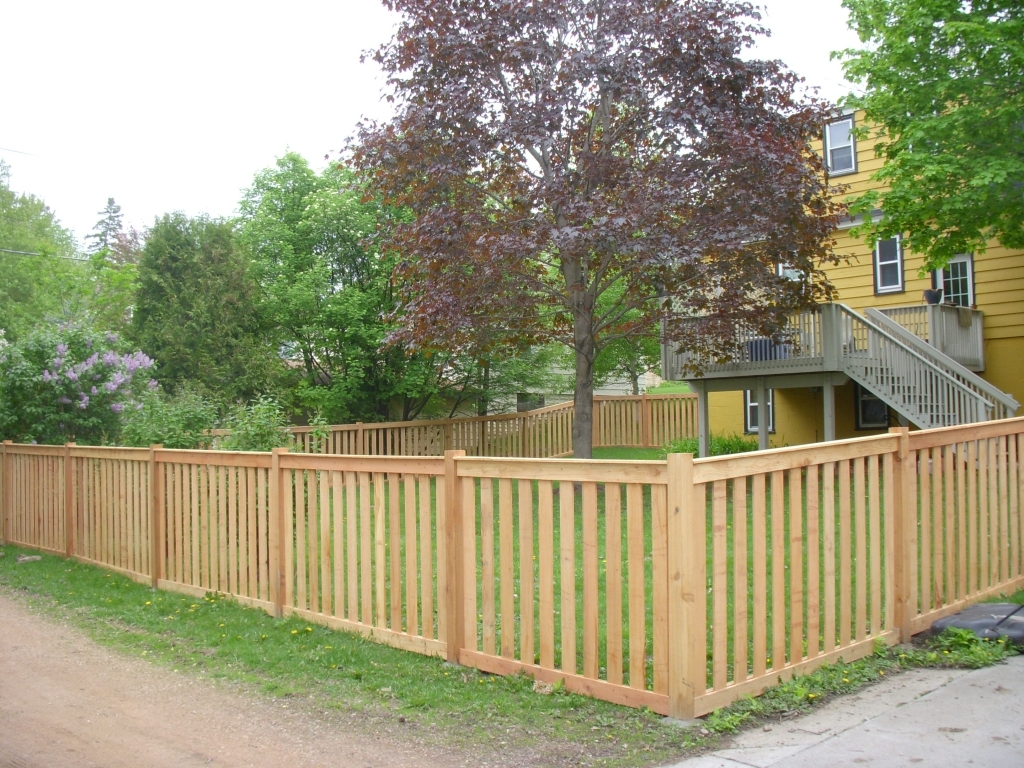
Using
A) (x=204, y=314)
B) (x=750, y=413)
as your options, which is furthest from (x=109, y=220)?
(x=750, y=413)

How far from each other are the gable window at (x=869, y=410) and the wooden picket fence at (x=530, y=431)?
4788 mm

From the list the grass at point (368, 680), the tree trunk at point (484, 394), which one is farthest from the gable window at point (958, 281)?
the grass at point (368, 680)

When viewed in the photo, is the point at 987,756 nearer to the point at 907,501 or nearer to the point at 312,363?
→ the point at 907,501

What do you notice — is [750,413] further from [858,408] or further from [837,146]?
[837,146]

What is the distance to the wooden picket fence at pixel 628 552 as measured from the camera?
4770mm

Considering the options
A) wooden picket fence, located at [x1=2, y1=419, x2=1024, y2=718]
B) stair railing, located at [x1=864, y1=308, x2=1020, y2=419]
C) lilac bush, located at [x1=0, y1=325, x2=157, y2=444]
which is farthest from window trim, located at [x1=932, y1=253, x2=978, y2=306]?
lilac bush, located at [x1=0, y1=325, x2=157, y2=444]

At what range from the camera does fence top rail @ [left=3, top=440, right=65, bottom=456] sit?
11.0 meters

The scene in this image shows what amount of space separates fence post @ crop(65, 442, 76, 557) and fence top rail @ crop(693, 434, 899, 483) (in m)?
8.52

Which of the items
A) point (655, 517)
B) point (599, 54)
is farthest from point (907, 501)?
point (599, 54)

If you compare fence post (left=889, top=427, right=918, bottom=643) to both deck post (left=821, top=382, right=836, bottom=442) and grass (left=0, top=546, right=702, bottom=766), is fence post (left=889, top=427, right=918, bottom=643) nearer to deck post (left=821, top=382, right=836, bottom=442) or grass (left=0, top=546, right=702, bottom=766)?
grass (left=0, top=546, right=702, bottom=766)

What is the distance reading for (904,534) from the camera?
594 centimetres

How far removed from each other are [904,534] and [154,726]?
4.80 metres

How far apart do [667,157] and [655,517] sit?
977 cm

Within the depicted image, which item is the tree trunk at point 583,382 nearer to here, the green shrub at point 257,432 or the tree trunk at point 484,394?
the green shrub at point 257,432
